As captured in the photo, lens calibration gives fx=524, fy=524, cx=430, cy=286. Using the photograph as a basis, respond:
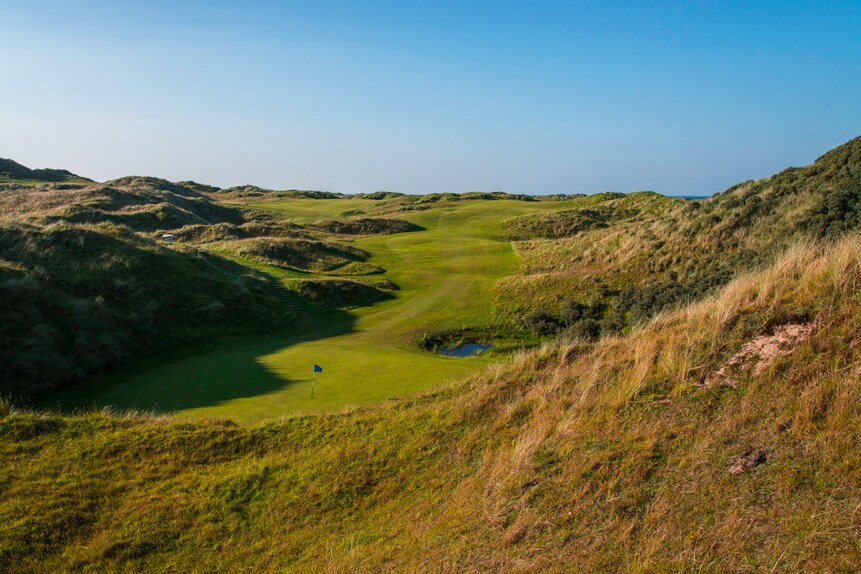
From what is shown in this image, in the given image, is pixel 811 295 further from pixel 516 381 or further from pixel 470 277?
pixel 470 277

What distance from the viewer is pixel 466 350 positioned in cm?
2445

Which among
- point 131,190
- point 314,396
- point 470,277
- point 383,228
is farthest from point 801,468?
point 131,190

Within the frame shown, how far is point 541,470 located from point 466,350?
17822 mm

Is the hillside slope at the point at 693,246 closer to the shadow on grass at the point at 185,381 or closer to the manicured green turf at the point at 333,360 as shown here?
the manicured green turf at the point at 333,360

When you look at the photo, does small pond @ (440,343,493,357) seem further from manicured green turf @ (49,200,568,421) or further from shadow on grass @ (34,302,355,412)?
shadow on grass @ (34,302,355,412)

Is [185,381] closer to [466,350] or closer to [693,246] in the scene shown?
[466,350]

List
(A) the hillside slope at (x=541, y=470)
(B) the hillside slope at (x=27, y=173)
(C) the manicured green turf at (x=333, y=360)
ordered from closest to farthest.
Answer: (A) the hillside slope at (x=541, y=470) < (C) the manicured green turf at (x=333, y=360) < (B) the hillside slope at (x=27, y=173)

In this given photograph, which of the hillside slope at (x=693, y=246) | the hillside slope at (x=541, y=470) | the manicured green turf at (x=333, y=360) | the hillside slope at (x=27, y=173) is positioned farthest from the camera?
the hillside slope at (x=27, y=173)

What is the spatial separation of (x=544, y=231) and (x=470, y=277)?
23.3 m

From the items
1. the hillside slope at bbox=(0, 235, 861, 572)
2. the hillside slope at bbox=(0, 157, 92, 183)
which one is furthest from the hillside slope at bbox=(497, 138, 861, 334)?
the hillside slope at bbox=(0, 157, 92, 183)

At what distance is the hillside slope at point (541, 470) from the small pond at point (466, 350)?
13197 mm

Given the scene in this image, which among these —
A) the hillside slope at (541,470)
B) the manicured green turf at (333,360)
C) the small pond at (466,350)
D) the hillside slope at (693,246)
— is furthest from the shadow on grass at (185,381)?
the hillside slope at (693,246)

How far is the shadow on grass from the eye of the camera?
14641mm

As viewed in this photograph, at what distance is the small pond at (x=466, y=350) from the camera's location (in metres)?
23.9
